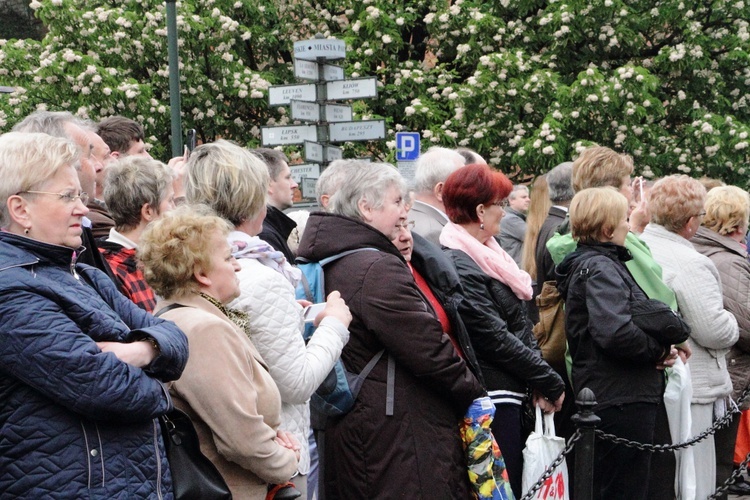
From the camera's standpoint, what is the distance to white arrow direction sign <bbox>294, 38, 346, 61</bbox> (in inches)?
429

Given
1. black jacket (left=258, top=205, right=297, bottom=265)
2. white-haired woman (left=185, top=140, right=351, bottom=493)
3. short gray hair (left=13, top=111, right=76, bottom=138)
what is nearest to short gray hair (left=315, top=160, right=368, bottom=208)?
black jacket (left=258, top=205, right=297, bottom=265)

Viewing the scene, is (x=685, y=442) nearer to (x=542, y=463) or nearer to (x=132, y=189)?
(x=542, y=463)

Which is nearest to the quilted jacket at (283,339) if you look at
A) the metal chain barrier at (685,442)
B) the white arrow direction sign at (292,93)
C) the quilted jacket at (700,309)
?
the metal chain barrier at (685,442)

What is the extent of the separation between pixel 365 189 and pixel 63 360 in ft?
6.57

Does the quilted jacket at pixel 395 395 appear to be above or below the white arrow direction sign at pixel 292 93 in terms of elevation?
below

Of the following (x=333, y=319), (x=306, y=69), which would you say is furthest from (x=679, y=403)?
(x=306, y=69)

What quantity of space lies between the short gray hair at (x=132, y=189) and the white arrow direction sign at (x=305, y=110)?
21.8 ft

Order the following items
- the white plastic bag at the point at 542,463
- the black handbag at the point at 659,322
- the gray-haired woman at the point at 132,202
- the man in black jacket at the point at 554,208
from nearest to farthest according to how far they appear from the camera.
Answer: the gray-haired woman at the point at 132,202 < the white plastic bag at the point at 542,463 < the black handbag at the point at 659,322 < the man in black jacket at the point at 554,208

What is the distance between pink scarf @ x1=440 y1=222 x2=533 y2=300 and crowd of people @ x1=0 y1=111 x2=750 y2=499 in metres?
0.01

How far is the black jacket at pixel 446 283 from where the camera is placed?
4.52 meters

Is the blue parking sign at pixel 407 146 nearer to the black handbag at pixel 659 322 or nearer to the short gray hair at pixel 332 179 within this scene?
the short gray hair at pixel 332 179

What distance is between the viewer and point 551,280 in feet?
20.6

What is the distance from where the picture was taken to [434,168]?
5.83 metres

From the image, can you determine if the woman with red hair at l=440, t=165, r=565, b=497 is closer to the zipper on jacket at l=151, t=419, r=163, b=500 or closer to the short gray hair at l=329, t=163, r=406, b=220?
the short gray hair at l=329, t=163, r=406, b=220
